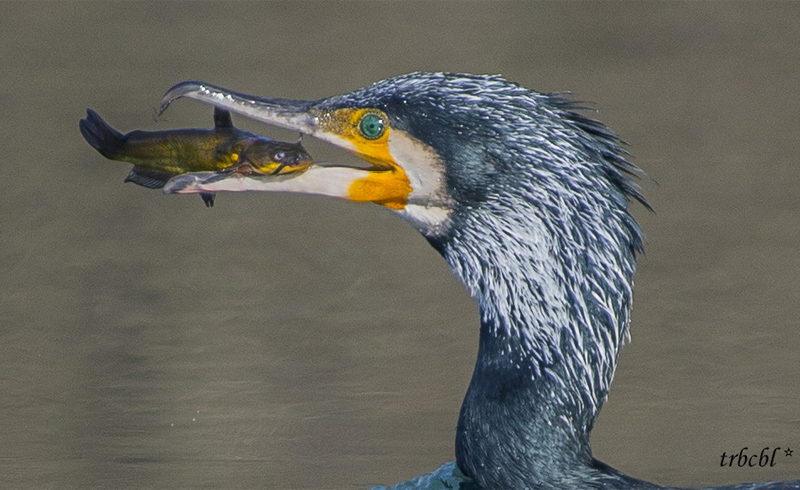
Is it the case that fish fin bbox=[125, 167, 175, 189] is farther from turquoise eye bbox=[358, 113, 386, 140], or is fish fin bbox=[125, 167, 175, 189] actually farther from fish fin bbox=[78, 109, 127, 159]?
turquoise eye bbox=[358, 113, 386, 140]

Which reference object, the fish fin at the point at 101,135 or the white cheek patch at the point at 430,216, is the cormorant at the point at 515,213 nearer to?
the white cheek patch at the point at 430,216

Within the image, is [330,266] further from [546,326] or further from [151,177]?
[546,326]

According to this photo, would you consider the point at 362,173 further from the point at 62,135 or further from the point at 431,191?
the point at 62,135

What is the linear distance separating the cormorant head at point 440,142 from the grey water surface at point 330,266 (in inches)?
59.2

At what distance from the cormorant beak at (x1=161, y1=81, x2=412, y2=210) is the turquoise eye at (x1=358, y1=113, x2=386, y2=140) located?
13 mm

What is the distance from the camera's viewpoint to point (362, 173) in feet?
15.7

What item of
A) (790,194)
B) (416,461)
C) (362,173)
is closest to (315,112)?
(362,173)

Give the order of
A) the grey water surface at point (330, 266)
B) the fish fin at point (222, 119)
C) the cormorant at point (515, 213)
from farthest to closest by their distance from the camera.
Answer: the grey water surface at point (330, 266), the fish fin at point (222, 119), the cormorant at point (515, 213)

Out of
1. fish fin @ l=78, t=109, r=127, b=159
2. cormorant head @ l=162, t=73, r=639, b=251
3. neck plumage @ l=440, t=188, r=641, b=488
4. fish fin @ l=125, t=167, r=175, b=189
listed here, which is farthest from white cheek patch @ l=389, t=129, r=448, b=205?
fish fin @ l=78, t=109, r=127, b=159

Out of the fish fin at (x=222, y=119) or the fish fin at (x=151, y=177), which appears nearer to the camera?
the fish fin at (x=222, y=119)

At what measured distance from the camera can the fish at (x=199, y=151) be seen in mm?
4785

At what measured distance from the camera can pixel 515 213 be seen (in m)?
4.73

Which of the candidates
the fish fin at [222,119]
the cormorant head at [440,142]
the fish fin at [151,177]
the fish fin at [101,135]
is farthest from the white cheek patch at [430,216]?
the fish fin at [101,135]

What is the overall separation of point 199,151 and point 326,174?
558mm
